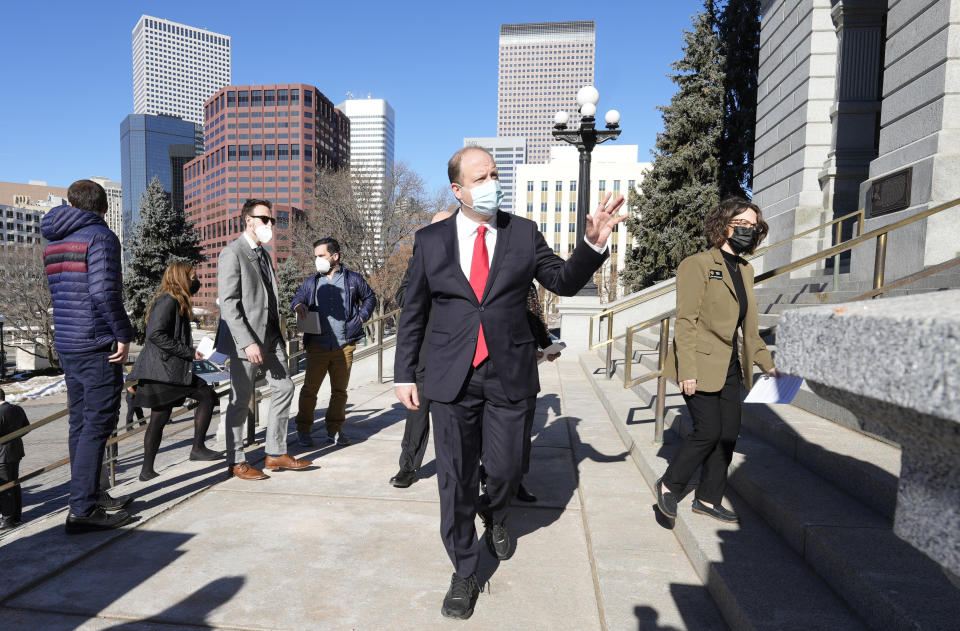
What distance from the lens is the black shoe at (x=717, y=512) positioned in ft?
10.9

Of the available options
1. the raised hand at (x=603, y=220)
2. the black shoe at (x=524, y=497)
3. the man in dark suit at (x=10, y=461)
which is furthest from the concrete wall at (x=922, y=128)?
the man in dark suit at (x=10, y=461)

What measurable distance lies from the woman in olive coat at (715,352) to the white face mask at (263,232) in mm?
3067

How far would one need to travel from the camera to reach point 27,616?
2.58 m

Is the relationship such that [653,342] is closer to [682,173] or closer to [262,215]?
[262,215]

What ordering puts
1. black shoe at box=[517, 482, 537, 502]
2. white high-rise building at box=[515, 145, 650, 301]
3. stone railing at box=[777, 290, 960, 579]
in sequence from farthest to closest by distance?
white high-rise building at box=[515, 145, 650, 301] → black shoe at box=[517, 482, 537, 502] → stone railing at box=[777, 290, 960, 579]

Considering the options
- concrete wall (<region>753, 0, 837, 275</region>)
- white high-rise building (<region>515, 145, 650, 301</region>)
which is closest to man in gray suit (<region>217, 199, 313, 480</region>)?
concrete wall (<region>753, 0, 837, 275</region>)

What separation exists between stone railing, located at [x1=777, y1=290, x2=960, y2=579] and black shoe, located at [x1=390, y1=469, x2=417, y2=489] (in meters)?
3.84

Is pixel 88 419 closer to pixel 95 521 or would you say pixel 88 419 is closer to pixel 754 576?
pixel 95 521

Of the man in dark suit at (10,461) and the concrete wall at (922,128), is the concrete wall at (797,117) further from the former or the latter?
the man in dark suit at (10,461)

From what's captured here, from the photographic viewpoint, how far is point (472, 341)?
273 centimetres

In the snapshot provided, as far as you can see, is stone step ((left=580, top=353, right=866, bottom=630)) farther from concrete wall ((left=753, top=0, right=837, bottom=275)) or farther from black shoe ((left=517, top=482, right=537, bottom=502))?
concrete wall ((left=753, top=0, right=837, bottom=275))

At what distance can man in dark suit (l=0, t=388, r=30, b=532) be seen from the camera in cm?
477

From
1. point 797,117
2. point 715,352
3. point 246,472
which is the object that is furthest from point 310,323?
point 797,117

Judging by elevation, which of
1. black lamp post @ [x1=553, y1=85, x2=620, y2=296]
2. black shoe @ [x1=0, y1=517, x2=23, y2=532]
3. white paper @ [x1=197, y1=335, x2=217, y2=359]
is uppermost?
black lamp post @ [x1=553, y1=85, x2=620, y2=296]
